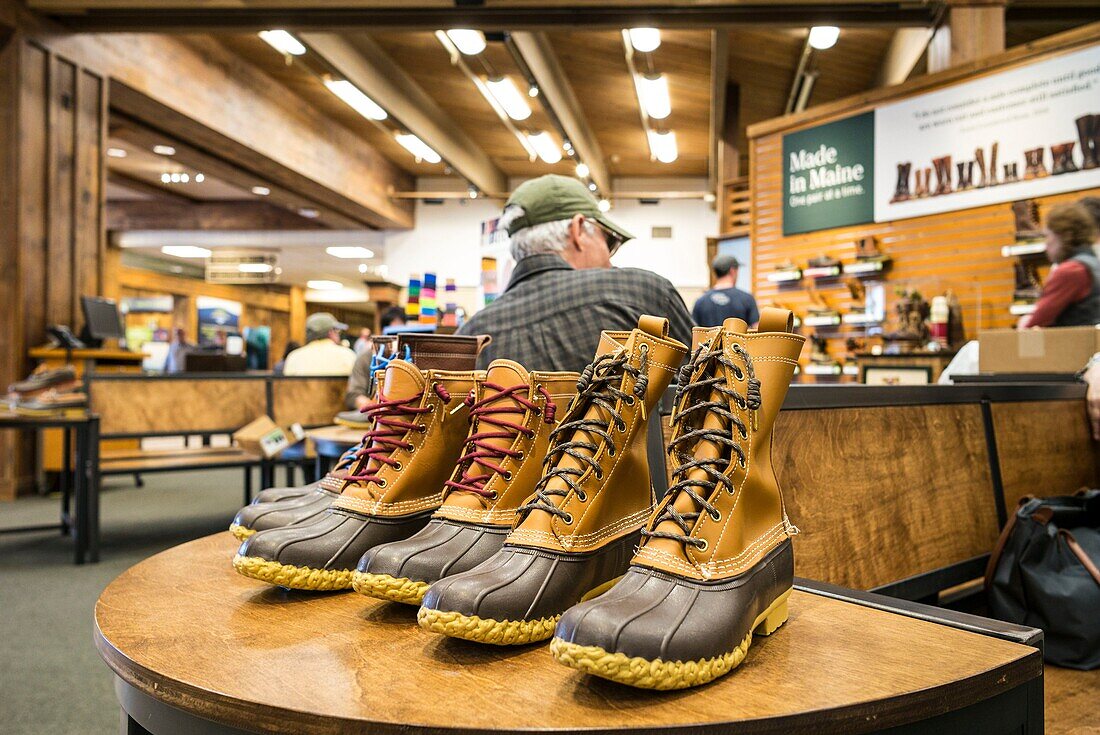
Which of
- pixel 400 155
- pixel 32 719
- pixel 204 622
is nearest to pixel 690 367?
pixel 204 622

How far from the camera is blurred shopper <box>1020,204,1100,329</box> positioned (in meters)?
3.44

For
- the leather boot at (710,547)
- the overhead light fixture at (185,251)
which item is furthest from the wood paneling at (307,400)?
the overhead light fixture at (185,251)

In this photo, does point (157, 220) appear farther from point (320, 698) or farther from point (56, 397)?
point (320, 698)

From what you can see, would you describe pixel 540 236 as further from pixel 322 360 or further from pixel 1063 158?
pixel 1063 158

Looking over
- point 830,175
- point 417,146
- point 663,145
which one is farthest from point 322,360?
point 663,145

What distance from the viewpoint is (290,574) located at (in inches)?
30.5

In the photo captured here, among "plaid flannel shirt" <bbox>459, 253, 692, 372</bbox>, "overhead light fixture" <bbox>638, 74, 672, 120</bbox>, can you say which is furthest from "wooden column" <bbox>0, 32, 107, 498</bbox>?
"plaid flannel shirt" <bbox>459, 253, 692, 372</bbox>

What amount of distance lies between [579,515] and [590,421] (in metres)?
0.10

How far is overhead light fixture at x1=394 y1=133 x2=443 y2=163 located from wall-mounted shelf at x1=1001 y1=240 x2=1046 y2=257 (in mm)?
6489

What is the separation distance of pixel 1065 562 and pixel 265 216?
43.7ft

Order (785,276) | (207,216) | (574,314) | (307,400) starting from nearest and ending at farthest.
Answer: (574,314) < (307,400) < (785,276) < (207,216)

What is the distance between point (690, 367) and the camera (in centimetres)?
77

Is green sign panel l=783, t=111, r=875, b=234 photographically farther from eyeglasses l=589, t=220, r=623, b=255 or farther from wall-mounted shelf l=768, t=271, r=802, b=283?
eyeglasses l=589, t=220, r=623, b=255

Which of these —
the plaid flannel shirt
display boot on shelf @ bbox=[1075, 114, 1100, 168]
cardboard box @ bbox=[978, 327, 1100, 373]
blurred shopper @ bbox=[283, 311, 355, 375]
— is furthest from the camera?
blurred shopper @ bbox=[283, 311, 355, 375]
